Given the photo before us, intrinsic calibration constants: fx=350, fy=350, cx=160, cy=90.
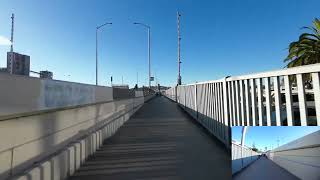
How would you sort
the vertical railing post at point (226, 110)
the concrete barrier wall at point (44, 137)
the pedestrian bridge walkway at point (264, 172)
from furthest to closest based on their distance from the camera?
1. the vertical railing post at point (226, 110)
2. the concrete barrier wall at point (44, 137)
3. the pedestrian bridge walkway at point (264, 172)

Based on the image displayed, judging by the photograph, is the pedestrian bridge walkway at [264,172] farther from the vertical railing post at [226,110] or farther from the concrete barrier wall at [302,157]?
the vertical railing post at [226,110]

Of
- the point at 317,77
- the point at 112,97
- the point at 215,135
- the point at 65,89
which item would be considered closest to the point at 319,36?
the point at 112,97

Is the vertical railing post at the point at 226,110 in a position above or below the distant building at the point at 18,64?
below

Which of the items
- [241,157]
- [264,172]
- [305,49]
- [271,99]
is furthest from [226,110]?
[305,49]

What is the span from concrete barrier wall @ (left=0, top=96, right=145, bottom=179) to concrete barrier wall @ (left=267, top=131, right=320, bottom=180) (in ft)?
10.1

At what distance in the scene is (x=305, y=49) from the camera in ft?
81.0

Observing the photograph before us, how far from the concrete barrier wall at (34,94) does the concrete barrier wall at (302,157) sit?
4.62 metres

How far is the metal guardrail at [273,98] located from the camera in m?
4.58

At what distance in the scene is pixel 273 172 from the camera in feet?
11.8

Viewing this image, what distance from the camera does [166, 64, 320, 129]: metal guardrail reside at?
4582mm

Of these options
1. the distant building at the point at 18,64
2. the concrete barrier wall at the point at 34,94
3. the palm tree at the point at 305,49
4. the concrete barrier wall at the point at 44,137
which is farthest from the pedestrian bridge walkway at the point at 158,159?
the palm tree at the point at 305,49

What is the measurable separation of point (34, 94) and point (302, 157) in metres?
5.95

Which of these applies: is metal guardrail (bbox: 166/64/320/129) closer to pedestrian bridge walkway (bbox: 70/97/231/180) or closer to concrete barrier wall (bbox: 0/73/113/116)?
pedestrian bridge walkway (bbox: 70/97/231/180)

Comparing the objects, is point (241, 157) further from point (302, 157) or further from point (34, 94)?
point (34, 94)
